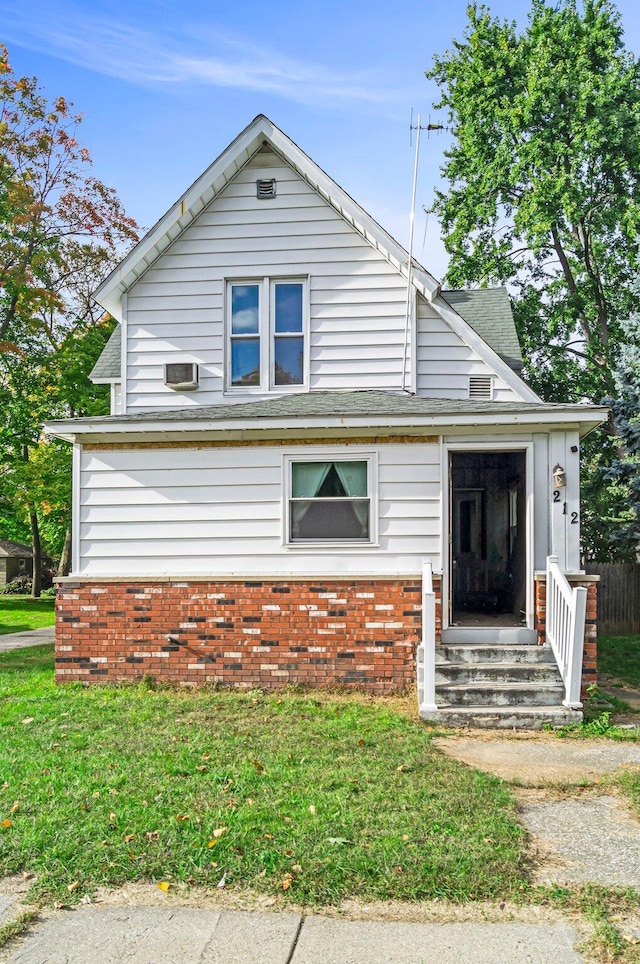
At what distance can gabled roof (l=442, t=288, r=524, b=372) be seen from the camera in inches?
500

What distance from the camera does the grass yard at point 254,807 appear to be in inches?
170

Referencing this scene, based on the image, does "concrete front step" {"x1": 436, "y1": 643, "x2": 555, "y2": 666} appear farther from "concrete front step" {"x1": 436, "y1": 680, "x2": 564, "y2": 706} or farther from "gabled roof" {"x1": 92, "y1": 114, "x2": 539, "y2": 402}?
"gabled roof" {"x1": 92, "y1": 114, "x2": 539, "y2": 402}

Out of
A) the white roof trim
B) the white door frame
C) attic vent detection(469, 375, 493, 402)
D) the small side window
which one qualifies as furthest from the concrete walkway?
attic vent detection(469, 375, 493, 402)

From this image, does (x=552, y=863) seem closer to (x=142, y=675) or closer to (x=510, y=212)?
(x=142, y=675)

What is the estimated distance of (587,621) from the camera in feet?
30.6

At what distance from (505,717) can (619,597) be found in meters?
11.1

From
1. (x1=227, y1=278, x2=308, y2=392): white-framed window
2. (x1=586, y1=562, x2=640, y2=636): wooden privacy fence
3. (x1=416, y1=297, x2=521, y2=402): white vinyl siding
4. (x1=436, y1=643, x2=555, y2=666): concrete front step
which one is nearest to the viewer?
(x1=436, y1=643, x2=555, y2=666): concrete front step

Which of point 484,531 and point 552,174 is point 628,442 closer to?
point 484,531

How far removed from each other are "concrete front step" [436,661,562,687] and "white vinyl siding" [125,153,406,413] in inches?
160

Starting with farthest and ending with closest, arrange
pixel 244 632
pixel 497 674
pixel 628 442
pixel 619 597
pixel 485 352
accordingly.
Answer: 1. pixel 619 597
2. pixel 628 442
3. pixel 485 352
4. pixel 244 632
5. pixel 497 674

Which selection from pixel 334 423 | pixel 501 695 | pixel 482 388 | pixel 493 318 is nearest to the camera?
pixel 501 695

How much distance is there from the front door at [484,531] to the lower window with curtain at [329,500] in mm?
3056

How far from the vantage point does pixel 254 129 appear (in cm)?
1111

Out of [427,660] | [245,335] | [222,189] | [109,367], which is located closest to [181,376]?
[245,335]
